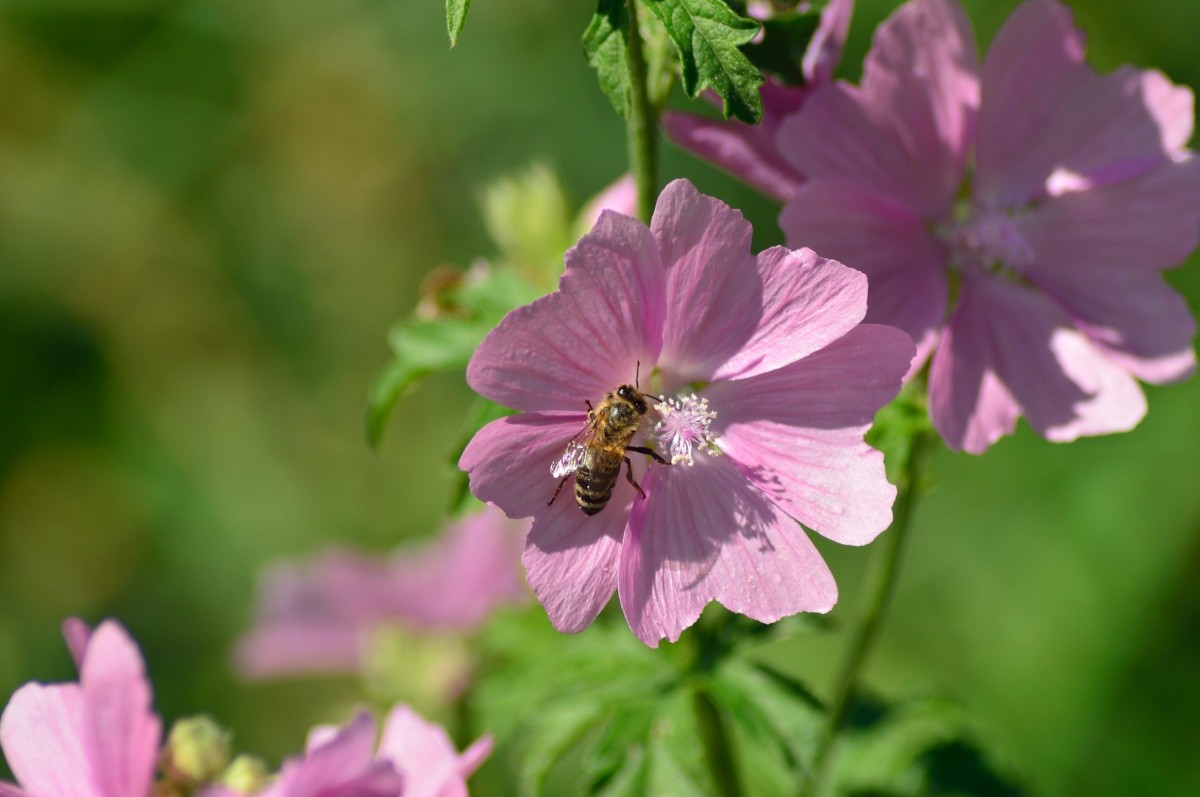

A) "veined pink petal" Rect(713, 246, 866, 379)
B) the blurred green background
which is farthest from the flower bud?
the blurred green background

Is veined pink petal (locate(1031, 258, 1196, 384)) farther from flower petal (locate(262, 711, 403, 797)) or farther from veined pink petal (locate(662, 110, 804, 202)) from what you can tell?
flower petal (locate(262, 711, 403, 797))

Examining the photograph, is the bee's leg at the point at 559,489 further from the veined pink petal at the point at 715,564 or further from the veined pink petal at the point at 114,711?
the veined pink petal at the point at 114,711

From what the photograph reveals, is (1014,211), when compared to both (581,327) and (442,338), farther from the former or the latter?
(442,338)

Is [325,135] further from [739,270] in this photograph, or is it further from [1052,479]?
[739,270]

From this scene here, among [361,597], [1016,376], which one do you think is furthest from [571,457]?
[361,597]

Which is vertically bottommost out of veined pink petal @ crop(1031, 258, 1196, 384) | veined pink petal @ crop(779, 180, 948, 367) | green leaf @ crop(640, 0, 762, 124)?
veined pink petal @ crop(1031, 258, 1196, 384)

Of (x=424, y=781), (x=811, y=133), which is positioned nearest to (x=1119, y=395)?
(x=811, y=133)
